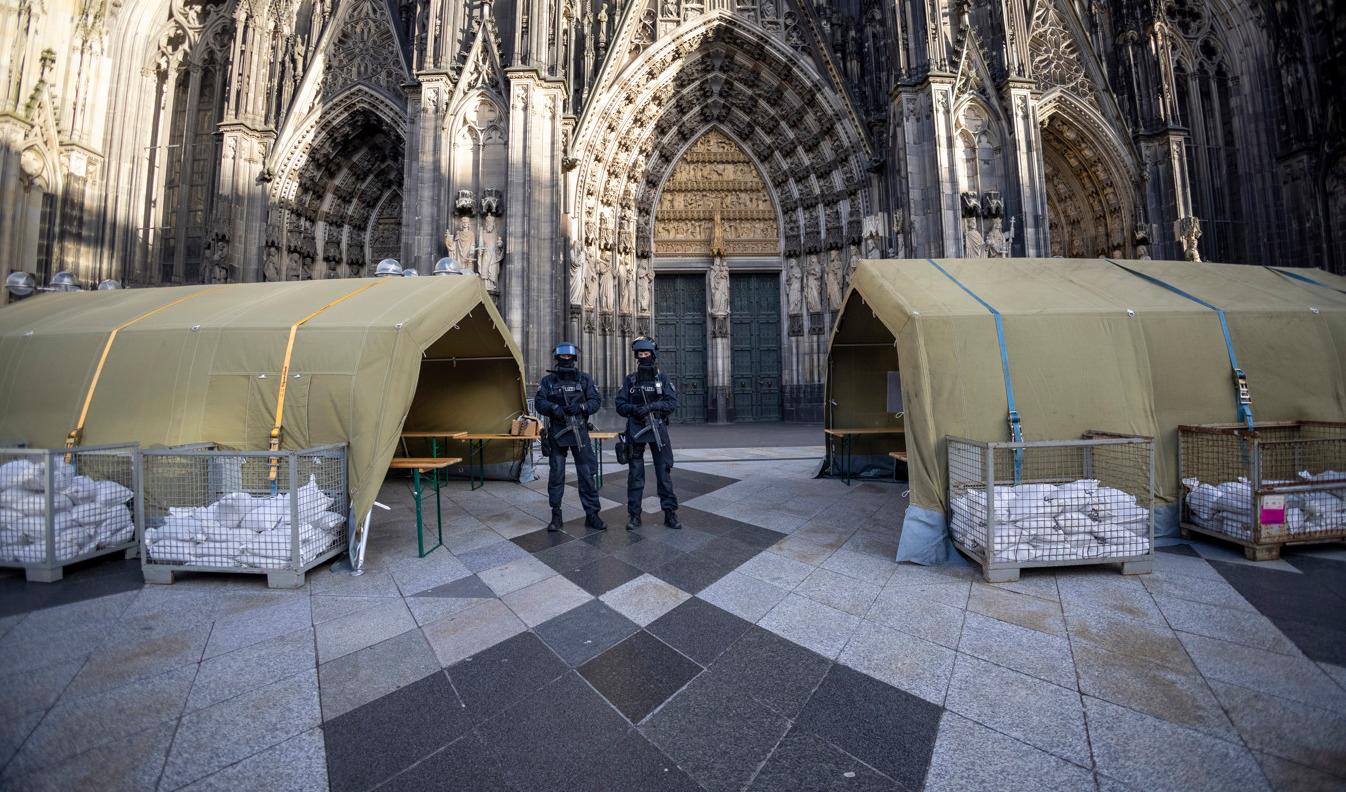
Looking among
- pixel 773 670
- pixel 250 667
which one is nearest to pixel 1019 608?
pixel 773 670

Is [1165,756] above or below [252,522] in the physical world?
below

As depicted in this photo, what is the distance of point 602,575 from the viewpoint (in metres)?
3.63

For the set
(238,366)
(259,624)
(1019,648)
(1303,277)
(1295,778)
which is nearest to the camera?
(1295,778)

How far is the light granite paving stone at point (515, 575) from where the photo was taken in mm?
3447

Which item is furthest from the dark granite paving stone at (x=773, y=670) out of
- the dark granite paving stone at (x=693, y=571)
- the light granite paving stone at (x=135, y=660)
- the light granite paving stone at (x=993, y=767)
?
the light granite paving stone at (x=135, y=660)

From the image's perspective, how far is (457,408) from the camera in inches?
277

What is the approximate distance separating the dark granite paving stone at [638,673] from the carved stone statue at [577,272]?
11598mm

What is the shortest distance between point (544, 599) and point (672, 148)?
1621cm

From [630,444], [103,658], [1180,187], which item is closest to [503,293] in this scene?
[630,444]

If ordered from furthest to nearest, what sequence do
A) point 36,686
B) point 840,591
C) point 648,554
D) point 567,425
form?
point 567,425, point 648,554, point 840,591, point 36,686

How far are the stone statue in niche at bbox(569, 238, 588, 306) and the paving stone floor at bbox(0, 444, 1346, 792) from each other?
33.4 ft

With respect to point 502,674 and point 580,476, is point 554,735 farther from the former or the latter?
point 580,476

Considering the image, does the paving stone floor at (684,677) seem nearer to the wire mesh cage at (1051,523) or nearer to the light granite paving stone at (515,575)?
the light granite paving stone at (515,575)

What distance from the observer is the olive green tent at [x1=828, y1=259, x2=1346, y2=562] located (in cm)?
400
